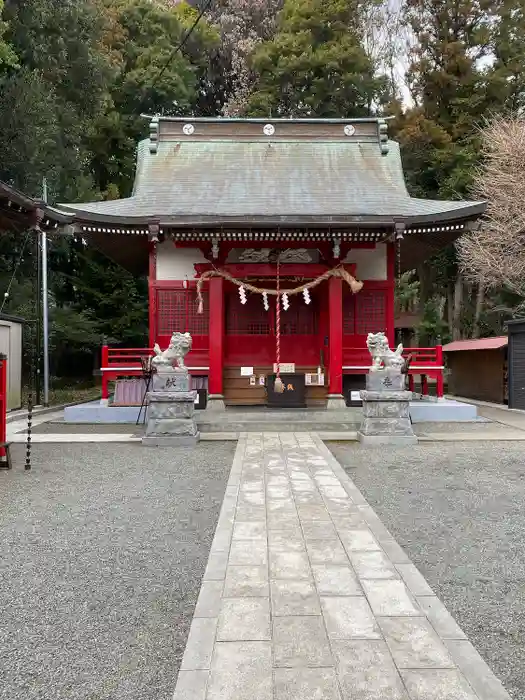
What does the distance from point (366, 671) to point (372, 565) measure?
3.91 ft

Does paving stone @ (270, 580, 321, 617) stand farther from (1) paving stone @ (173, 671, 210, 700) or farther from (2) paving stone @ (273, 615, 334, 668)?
(1) paving stone @ (173, 671, 210, 700)

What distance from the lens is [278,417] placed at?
10203 millimetres

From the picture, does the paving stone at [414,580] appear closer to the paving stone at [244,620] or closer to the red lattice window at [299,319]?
the paving stone at [244,620]

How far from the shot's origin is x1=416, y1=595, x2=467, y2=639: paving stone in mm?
2493

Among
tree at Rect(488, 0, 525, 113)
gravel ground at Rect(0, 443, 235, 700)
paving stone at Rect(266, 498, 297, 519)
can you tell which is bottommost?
gravel ground at Rect(0, 443, 235, 700)

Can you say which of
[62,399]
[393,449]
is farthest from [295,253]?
[62,399]

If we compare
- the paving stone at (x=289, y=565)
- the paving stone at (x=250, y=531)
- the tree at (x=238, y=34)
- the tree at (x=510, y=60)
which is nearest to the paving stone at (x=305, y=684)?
the paving stone at (x=289, y=565)

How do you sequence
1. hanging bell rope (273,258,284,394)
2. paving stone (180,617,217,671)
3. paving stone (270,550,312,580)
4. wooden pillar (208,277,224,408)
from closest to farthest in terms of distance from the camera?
paving stone (180,617,217,671) → paving stone (270,550,312,580) → hanging bell rope (273,258,284,394) → wooden pillar (208,277,224,408)

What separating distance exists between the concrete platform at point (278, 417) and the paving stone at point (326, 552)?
5.72m

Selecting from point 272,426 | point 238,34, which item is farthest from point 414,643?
point 238,34

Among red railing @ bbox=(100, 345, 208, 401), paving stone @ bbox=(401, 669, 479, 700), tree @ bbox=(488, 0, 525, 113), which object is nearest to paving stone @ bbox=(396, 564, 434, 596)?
paving stone @ bbox=(401, 669, 479, 700)

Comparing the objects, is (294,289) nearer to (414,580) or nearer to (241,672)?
(414,580)

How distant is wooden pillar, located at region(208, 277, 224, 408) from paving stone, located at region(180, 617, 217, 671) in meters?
8.65

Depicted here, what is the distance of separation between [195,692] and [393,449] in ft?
20.3
